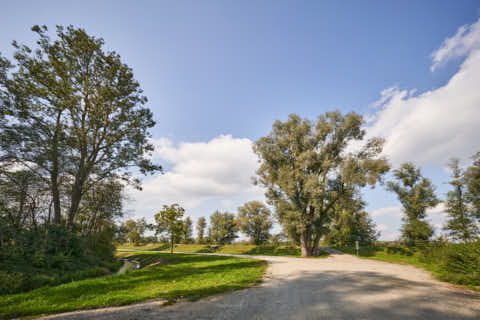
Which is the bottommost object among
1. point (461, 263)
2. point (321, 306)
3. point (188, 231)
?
point (188, 231)

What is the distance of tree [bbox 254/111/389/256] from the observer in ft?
73.5

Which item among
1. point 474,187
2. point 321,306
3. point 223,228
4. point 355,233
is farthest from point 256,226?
point 321,306

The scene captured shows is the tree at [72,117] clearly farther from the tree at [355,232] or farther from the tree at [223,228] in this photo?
the tree at [223,228]

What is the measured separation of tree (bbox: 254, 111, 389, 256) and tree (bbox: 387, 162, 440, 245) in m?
11.7

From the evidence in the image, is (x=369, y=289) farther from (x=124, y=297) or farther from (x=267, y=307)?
(x=124, y=297)

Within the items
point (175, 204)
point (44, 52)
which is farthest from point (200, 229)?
point (44, 52)

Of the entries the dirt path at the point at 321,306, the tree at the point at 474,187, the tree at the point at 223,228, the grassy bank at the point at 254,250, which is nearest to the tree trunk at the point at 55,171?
the dirt path at the point at 321,306

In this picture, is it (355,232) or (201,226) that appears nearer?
(355,232)

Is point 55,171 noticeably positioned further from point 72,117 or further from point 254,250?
point 254,250

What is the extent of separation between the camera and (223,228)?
6222 centimetres

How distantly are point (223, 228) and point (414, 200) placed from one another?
48.4 meters

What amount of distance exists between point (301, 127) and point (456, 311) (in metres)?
21.4

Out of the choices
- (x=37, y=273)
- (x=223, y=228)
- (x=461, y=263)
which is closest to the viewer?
(x=461, y=263)

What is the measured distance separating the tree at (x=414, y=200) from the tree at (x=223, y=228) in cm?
4467
